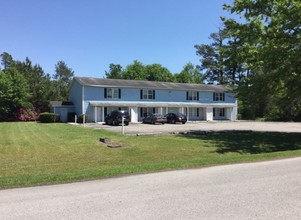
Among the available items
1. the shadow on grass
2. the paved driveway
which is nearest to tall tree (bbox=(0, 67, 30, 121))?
the shadow on grass

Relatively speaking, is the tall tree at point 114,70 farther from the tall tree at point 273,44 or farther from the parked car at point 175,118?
the tall tree at point 273,44

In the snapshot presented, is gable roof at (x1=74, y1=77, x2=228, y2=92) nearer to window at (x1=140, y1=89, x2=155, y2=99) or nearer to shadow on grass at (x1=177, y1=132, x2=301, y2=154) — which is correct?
window at (x1=140, y1=89, x2=155, y2=99)

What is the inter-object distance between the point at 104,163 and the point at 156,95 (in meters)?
36.5

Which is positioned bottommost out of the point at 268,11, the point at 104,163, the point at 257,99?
the point at 104,163

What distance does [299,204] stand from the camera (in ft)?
21.8

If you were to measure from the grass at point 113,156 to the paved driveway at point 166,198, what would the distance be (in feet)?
4.71

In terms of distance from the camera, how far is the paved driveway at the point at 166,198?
6.02 m

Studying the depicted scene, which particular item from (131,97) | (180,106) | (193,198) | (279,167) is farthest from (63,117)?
(193,198)

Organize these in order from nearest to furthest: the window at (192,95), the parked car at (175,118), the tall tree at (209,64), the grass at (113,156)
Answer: the grass at (113,156), the parked car at (175,118), the window at (192,95), the tall tree at (209,64)

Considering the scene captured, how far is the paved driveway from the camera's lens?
6020mm

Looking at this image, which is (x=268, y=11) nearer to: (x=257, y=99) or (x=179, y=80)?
(x=257, y=99)

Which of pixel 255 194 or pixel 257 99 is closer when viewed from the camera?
pixel 255 194

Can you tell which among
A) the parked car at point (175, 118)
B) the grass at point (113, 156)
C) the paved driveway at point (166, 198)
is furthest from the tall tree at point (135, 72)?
the paved driveway at point (166, 198)

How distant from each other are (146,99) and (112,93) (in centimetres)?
516
